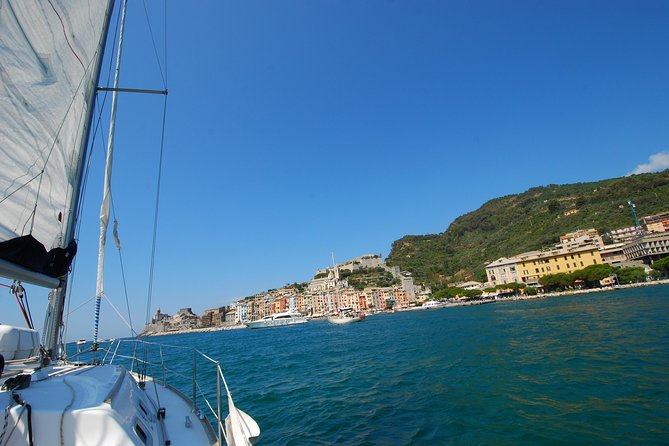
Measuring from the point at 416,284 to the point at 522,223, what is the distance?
49.0 meters

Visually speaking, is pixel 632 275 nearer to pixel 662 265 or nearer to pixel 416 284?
pixel 662 265

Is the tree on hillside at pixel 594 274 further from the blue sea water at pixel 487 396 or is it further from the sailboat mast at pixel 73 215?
the sailboat mast at pixel 73 215

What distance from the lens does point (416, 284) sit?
398 feet

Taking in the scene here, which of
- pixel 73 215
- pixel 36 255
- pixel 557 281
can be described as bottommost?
pixel 557 281

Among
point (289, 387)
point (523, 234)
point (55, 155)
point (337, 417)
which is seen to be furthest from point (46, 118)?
point (523, 234)

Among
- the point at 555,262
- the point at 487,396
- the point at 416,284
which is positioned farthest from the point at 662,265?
the point at 416,284

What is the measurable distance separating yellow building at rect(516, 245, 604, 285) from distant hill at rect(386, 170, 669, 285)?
21712mm

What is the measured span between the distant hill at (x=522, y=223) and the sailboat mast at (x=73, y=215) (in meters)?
104

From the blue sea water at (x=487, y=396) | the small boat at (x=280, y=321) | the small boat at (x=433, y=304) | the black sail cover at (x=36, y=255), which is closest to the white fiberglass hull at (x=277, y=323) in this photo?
the small boat at (x=280, y=321)

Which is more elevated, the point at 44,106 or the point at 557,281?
the point at 44,106

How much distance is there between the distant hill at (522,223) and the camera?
8988 cm

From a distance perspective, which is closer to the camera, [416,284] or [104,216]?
[104,216]

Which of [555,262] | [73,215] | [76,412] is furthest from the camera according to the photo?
[555,262]

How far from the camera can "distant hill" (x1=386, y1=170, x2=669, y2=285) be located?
8988 centimetres
